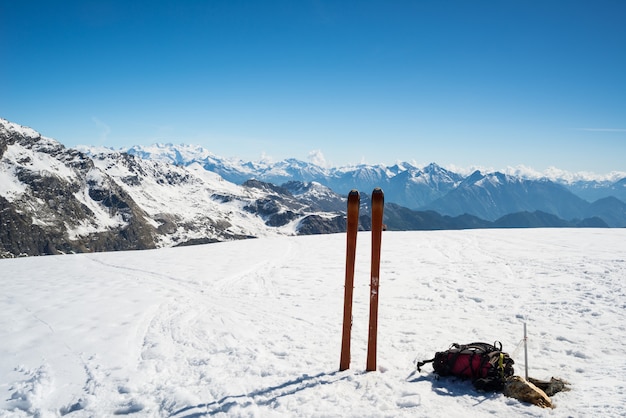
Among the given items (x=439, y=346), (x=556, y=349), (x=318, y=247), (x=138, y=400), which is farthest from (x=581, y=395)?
(x=318, y=247)

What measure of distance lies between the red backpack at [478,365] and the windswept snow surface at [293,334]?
221 millimetres

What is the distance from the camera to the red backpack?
711 centimetres

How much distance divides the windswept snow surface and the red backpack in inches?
8.7

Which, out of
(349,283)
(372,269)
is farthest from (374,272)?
(349,283)

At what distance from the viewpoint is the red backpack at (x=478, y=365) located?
711cm

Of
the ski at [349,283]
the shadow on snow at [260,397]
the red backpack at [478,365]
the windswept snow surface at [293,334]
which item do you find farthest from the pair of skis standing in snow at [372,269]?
the red backpack at [478,365]

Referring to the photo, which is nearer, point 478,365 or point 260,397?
point 260,397

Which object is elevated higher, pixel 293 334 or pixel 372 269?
pixel 372 269

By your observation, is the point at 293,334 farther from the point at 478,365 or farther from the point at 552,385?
the point at 552,385

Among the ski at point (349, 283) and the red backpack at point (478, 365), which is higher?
the ski at point (349, 283)

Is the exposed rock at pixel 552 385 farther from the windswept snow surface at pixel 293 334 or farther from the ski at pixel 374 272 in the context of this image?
the ski at pixel 374 272

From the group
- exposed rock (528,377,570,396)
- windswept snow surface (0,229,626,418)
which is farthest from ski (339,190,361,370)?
exposed rock (528,377,570,396)

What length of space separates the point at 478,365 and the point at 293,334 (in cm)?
534

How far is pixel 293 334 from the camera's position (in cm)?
1077
